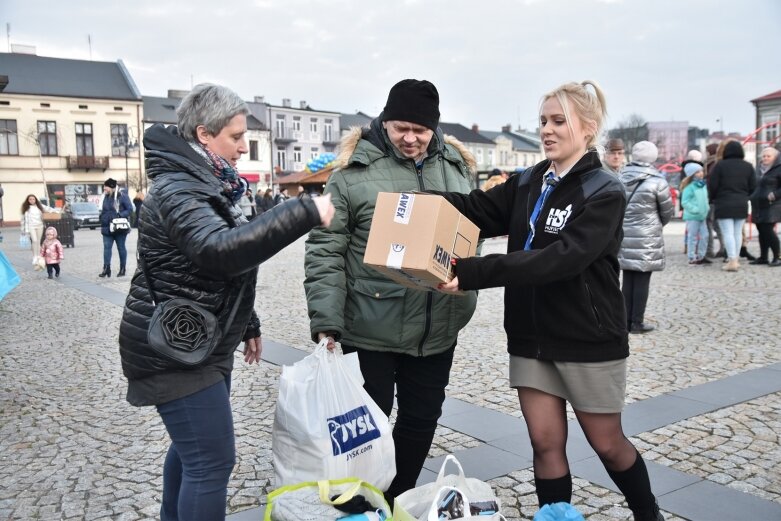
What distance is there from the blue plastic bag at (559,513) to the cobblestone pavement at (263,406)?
821 millimetres

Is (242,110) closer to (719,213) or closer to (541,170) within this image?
(541,170)

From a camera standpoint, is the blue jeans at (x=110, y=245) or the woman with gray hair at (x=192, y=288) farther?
the blue jeans at (x=110, y=245)

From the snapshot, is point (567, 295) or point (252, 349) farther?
point (252, 349)

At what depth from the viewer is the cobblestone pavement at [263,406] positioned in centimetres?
346

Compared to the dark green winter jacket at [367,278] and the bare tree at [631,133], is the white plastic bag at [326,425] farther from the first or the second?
the bare tree at [631,133]

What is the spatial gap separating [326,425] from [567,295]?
1.03 m

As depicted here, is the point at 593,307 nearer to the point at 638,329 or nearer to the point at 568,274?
the point at 568,274

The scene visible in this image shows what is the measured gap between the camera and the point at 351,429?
267 centimetres

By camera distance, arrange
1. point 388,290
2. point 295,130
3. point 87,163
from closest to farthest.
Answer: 1. point 388,290
2. point 87,163
3. point 295,130

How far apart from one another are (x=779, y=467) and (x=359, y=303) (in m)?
2.44

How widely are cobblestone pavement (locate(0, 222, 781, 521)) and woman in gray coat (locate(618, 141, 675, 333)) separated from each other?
65 cm

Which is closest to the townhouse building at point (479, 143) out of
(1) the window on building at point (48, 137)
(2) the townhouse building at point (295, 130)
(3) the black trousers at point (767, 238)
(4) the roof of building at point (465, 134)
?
(4) the roof of building at point (465, 134)

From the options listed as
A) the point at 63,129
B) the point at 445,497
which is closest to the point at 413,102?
the point at 445,497

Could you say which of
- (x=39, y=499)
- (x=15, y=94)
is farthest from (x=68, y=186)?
(x=39, y=499)
